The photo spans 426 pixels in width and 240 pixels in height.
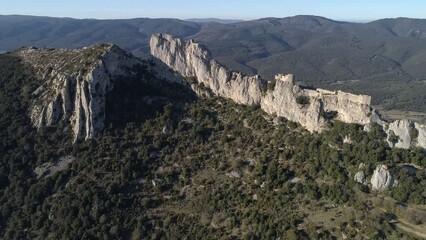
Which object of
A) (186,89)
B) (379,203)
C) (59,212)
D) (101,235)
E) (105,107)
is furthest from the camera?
(186,89)

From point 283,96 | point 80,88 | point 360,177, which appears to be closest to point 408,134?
point 360,177

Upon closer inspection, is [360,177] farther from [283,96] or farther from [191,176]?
[191,176]

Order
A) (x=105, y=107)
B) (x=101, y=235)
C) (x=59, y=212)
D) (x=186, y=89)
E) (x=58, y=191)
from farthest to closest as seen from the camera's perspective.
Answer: (x=186, y=89) < (x=105, y=107) < (x=58, y=191) < (x=59, y=212) < (x=101, y=235)

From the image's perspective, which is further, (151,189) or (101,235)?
(151,189)

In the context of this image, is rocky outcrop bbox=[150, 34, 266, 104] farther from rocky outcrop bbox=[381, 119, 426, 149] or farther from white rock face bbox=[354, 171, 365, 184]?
white rock face bbox=[354, 171, 365, 184]

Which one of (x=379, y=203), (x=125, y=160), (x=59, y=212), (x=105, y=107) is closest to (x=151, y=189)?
(x=125, y=160)

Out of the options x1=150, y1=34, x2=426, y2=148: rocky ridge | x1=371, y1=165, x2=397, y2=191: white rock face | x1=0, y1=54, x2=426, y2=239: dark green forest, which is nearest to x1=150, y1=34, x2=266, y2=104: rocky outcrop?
x1=150, y1=34, x2=426, y2=148: rocky ridge

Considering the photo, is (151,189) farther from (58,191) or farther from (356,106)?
(356,106)
